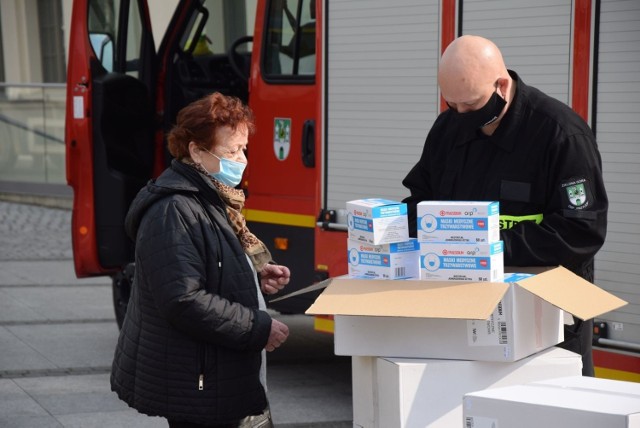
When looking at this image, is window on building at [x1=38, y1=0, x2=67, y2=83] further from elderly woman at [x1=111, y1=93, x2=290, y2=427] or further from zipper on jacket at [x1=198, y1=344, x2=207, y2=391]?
zipper on jacket at [x1=198, y1=344, x2=207, y2=391]

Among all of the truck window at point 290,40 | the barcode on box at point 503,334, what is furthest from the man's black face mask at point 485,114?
the truck window at point 290,40

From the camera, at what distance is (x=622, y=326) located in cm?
495

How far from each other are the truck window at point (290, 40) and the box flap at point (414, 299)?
143 inches

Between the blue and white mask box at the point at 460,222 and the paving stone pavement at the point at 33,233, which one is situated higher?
the blue and white mask box at the point at 460,222

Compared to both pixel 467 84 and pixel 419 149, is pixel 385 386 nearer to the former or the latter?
pixel 467 84

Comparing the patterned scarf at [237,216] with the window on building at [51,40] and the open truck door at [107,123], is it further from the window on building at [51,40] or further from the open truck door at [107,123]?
the window on building at [51,40]

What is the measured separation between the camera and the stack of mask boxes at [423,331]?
10.6 feet

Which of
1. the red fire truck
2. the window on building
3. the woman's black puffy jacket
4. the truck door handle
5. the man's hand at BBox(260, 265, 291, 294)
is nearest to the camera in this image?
the woman's black puffy jacket

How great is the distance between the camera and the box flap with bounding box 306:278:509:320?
3137 millimetres

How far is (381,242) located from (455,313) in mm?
312

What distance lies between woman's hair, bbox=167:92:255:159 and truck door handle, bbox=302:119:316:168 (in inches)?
118

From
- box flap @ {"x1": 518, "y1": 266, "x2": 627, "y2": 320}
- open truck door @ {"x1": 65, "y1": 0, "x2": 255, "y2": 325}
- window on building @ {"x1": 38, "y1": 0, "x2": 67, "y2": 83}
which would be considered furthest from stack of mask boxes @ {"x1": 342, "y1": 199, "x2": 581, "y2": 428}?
window on building @ {"x1": 38, "y1": 0, "x2": 67, "y2": 83}

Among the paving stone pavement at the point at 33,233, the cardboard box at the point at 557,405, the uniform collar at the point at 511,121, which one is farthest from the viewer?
the paving stone pavement at the point at 33,233

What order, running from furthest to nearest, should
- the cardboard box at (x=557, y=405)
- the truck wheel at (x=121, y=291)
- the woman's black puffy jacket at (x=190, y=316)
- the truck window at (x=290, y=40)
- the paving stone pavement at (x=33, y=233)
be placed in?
1. the paving stone pavement at (x=33, y=233)
2. the truck wheel at (x=121, y=291)
3. the truck window at (x=290, y=40)
4. the woman's black puffy jacket at (x=190, y=316)
5. the cardboard box at (x=557, y=405)
